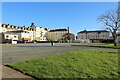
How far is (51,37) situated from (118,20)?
10037 cm

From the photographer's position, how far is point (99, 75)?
13.3 feet

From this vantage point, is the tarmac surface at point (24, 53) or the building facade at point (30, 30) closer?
the tarmac surface at point (24, 53)

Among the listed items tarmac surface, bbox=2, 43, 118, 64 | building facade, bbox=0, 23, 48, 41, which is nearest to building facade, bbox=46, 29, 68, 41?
building facade, bbox=0, 23, 48, 41

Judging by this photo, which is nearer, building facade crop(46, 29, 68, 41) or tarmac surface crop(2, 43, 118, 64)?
tarmac surface crop(2, 43, 118, 64)

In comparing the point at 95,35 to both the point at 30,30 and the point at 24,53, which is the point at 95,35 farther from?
the point at 24,53

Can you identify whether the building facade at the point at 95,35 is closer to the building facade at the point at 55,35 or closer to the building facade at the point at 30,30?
the building facade at the point at 55,35

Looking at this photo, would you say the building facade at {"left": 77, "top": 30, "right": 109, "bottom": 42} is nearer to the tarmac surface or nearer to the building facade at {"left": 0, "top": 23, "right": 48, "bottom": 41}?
the building facade at {"left": 0, "top": 23, "right": 48, "bottom": 41}

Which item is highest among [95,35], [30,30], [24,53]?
[30,30]

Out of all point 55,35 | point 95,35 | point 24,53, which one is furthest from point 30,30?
point 24,53

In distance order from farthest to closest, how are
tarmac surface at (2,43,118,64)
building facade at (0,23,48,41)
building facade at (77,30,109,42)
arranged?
building facade at (77,30,109,42) < building facade at (0,23,48,41) < tarmac surface at (2,43,118,64)

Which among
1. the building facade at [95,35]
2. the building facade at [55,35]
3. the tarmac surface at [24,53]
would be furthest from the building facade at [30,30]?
the tarmac surface at [24,53]

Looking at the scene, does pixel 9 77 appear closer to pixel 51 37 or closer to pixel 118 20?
pixel 118 20

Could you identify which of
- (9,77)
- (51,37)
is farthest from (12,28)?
(9,77)

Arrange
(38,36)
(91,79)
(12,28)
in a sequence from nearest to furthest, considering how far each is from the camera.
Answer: (91,79) < (12,28) < (38,36)
